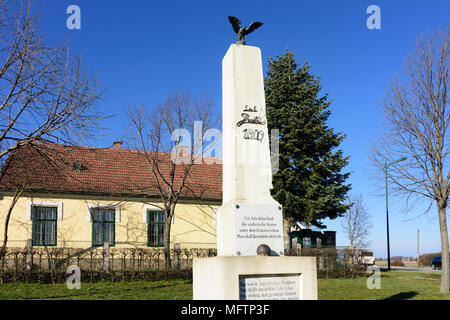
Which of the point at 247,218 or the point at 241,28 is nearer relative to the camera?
the point at 247,218

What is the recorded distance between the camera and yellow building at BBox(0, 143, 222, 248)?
20797 mm

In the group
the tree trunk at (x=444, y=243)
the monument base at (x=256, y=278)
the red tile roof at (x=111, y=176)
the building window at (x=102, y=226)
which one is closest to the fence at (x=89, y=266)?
the red tile roof at (x=111, y=176)

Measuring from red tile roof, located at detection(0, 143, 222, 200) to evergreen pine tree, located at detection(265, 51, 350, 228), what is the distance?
14.1 ft

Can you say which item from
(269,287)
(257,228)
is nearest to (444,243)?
(257,228)

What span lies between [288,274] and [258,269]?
0.54 metres

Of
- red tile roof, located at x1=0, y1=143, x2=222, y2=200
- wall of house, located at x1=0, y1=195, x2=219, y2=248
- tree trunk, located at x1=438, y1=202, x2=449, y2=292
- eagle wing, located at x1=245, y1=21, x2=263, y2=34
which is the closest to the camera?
eagle wing, located at x1=245, y1=21, x2=263, y2=34

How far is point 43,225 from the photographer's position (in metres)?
21.3

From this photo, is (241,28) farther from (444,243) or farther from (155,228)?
(155,228)

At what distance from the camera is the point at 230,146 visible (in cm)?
720

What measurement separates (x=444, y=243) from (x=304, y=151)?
1143 centimetres

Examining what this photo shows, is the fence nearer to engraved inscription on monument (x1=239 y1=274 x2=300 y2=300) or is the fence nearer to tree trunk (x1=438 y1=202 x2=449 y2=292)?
tree trunk (x1=438 y1=202 x2=449 y2=292)

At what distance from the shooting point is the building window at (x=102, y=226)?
22.2 meters

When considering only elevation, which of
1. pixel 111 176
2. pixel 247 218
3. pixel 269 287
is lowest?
pixel 269 287

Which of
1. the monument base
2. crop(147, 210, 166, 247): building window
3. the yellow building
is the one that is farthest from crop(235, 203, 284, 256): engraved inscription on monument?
crop(147, 210, 166, 247): building window
